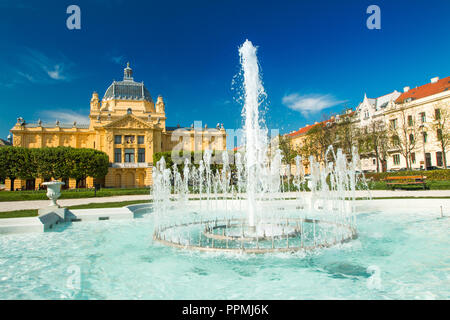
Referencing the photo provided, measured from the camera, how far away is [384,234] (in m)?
8.27

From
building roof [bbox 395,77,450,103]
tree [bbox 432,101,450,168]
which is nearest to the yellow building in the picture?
building roof [bbox 395,77,450,103]

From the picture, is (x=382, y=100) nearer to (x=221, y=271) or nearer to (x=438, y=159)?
(x=438, y=159)

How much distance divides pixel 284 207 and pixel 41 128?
170 ft

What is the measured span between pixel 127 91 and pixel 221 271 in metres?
56.6

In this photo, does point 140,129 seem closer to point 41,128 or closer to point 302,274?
point 41,128

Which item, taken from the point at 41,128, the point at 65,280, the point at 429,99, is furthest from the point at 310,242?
the point at 41,128

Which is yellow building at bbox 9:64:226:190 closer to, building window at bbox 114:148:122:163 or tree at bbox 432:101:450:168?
building window at bbox 114:148:122:163

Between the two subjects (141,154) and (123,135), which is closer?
(123,135)

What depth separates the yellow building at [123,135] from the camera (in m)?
47.2

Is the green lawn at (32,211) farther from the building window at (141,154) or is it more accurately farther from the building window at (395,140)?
the building window at (395,140)

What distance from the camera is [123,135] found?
47781mm

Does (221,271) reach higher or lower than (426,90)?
lower

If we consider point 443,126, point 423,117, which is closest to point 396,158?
point 423,117

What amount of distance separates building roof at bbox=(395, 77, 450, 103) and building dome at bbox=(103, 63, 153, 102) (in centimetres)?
4710
